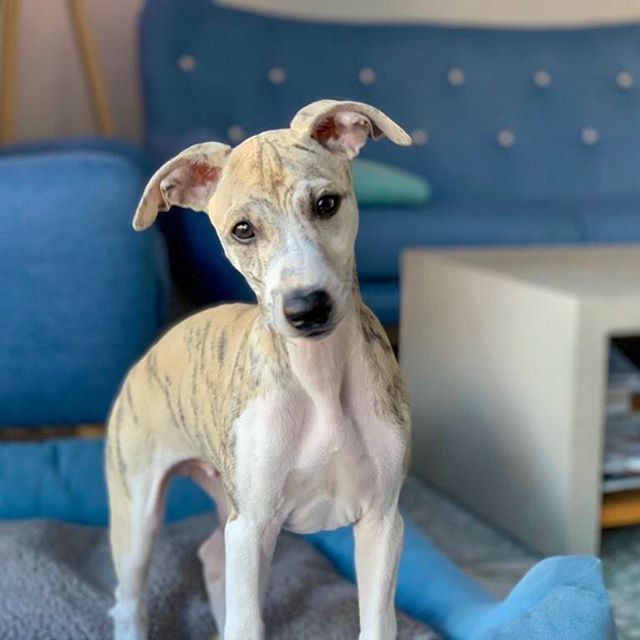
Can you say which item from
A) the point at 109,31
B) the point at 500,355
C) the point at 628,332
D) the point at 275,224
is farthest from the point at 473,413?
the point at 109,31

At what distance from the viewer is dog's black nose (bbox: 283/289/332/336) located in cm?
71

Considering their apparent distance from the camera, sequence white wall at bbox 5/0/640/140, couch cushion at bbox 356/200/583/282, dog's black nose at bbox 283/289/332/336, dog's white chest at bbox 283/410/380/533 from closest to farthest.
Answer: dog's black nose at bbox 283/289/332/336
dog's white chest at bbox 283/410/380/533
couch cushion at bbox 356/200/583/282
white wall at bbox 5/0/640/140

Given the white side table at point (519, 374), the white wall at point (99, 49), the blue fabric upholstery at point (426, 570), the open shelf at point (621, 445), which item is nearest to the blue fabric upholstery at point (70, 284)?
the blue fabric upholstery at point (426, 570)

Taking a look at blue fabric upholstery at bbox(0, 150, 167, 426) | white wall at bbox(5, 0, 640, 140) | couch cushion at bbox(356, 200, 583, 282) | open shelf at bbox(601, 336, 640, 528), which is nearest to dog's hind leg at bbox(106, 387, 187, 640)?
blue fabric upholstery at bbox(0, 150, 167, 426)

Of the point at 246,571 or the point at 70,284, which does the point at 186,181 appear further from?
the point at 70,284

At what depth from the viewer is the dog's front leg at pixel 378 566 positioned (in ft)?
2.84

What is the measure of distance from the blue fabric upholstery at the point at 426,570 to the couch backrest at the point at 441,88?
1098 mm

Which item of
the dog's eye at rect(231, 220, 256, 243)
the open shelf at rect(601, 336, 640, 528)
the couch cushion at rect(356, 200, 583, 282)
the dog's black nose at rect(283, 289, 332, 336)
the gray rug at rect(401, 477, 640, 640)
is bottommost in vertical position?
the gray rug at rect(401, 477, 640, 640)

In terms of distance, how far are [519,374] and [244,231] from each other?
2.77 ft

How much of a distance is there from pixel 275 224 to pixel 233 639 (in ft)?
1.15

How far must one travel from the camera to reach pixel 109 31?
2768 millimetres

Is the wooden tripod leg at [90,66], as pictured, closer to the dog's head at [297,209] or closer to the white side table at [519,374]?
the white side table at [519,374]

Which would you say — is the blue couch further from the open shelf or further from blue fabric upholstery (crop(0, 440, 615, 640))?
blue fabric upholstery (crop(0, 440, 615, 640))

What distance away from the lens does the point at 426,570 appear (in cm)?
125
